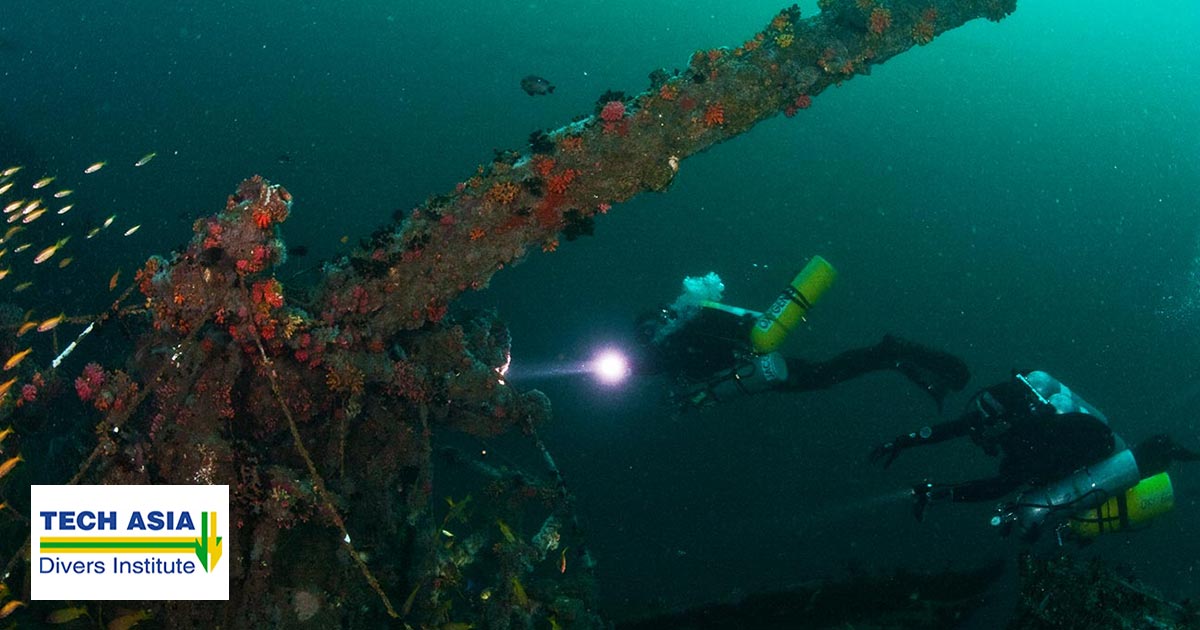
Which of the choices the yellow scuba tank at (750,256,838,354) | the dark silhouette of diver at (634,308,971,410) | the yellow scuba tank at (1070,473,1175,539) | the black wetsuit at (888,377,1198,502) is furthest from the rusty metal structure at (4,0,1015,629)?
the yellow scuba tank at (1070,473,1175,539)

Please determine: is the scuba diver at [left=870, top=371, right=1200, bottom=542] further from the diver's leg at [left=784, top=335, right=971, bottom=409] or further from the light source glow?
the light source glow

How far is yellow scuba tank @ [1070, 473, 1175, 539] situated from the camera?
8969mm

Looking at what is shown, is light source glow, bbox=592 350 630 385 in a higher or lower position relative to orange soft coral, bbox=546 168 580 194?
higher

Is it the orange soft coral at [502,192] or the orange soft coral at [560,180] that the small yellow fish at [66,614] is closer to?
the orange soft coral at [502,192]

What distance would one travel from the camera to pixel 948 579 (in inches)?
314

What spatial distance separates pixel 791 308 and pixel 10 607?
10354 mm

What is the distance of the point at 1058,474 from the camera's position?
9031 mm

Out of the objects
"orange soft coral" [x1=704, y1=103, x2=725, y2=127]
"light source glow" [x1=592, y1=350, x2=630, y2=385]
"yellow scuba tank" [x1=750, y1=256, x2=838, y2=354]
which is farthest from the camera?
"light source glow" [x1=592, y1=350, x2=630, y2=385]

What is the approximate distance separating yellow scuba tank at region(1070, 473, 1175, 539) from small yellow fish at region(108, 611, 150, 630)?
11.7 metres

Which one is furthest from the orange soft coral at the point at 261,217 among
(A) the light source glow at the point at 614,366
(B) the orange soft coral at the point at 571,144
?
(A) the light source glow at the point at 614,366

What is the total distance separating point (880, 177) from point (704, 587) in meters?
38.3

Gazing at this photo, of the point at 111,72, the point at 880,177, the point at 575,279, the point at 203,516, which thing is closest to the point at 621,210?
the point at 575,279

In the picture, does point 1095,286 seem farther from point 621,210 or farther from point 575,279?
point 575,279

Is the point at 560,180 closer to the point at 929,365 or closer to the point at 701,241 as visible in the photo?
the point at 929,365
